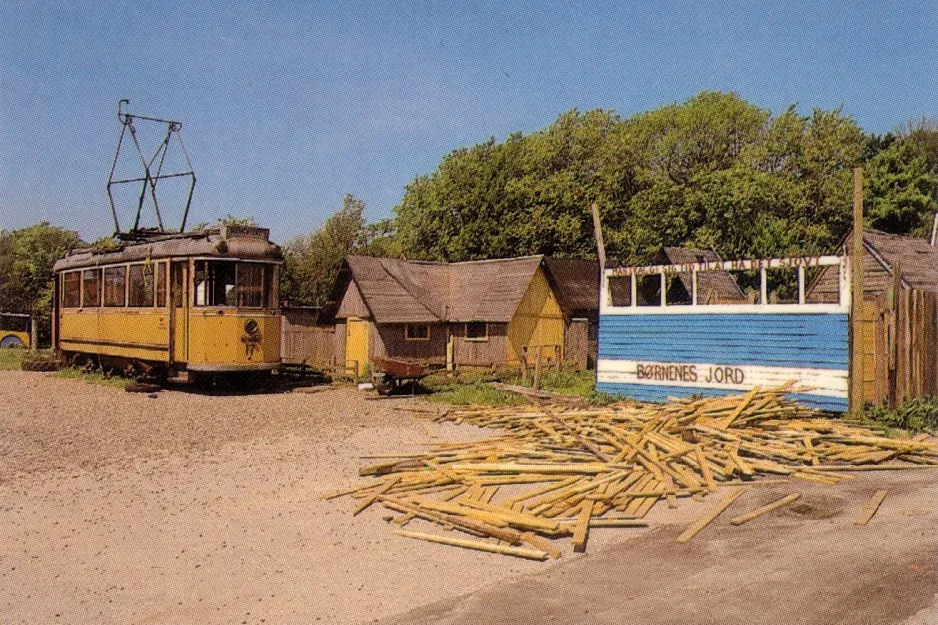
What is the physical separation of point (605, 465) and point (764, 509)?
2129mm

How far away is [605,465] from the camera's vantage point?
9883mm

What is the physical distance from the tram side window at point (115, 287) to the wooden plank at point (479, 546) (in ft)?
55.3

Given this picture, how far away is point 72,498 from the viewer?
30.4 ft

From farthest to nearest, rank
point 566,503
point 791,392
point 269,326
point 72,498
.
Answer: point 269,326 < point 791,392 < point 72,498 < point 566,503

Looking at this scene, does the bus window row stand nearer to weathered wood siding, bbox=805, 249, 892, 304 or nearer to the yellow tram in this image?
the yellow tram

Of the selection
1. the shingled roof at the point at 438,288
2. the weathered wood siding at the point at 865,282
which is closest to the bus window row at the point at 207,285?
the shingled roof at the point at 438,288

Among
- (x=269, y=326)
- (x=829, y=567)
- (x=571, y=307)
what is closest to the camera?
(x=829, y=567)

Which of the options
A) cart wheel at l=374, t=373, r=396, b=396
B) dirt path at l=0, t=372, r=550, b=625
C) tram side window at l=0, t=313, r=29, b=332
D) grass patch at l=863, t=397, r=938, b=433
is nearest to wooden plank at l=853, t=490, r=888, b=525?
dirt path at l=0, t=372, r=550, b=625

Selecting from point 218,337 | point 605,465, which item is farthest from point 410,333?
point 605,465

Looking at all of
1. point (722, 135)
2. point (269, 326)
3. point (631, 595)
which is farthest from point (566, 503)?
point (722, 135)

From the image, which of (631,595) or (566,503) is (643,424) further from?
(631,595)

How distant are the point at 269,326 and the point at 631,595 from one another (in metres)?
15.7

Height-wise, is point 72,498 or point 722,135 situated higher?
point 722,135

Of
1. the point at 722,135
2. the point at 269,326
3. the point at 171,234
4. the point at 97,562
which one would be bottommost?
the point at 97,562
